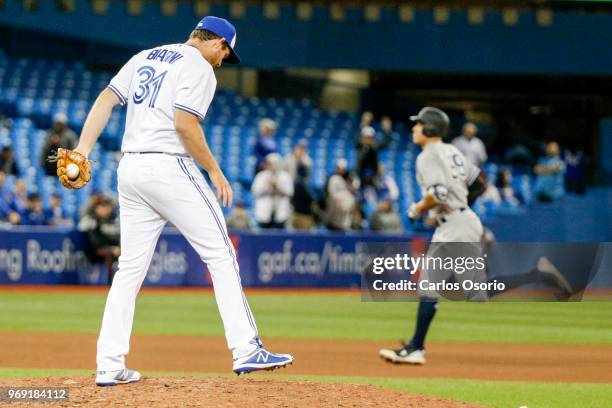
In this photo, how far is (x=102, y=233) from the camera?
17.8m

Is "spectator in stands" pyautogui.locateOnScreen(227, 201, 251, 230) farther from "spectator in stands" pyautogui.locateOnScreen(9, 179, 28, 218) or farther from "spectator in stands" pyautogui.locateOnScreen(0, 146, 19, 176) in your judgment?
"spectator in stands" pyautogui.locateOnScreen(0, 146, 19, 176)

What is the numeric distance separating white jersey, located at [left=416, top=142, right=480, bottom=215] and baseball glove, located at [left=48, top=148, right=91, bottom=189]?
3060 millimetres

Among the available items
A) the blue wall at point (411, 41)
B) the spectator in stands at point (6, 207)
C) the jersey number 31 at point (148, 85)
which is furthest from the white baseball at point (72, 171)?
the blue wall at point (411, 41)

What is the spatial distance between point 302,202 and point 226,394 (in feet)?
46.7

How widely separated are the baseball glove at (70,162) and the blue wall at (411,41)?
66.9 feet

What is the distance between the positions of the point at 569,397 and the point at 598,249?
15.1m

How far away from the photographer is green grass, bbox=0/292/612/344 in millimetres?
11922

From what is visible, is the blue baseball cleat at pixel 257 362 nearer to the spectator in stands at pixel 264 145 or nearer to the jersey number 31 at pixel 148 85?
the jersey number 31 at pixel 148 85

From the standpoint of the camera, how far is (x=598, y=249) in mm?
21828

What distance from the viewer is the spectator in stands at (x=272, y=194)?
19.4 m

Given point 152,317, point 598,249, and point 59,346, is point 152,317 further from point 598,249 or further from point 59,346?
point 598,249

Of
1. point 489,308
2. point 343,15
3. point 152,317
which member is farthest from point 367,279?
point 343,15

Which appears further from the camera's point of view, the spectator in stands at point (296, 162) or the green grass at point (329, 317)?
the spectator in stands at point (296, 162)

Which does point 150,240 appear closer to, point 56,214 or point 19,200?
point 19,200
